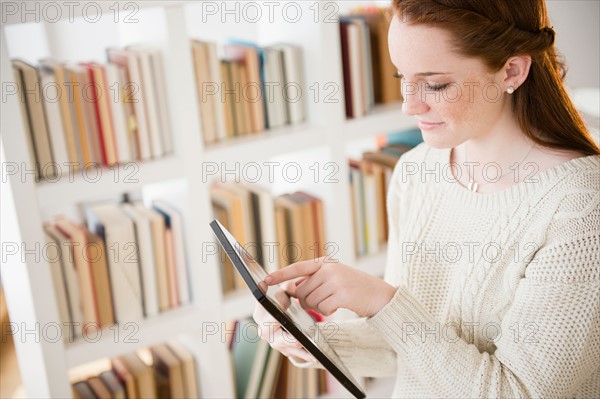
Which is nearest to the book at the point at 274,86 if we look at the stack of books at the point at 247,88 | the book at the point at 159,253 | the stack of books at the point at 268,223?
the stack of books at the point at 247,88

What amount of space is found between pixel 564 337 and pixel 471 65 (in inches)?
18.2

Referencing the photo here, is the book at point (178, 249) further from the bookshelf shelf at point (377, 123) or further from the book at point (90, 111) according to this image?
the bookshelf shelf at point (377, 123)

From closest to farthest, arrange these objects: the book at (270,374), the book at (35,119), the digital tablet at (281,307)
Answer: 1. the digital tablet at (281,307)
2. the book at (35,119)
3. the book at (270,374)

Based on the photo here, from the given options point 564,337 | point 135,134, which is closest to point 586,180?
point 564,337

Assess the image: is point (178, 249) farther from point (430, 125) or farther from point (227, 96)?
point (430, 125)

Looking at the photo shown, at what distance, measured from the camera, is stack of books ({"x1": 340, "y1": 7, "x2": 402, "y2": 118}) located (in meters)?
2.16

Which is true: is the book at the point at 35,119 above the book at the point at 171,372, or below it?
above

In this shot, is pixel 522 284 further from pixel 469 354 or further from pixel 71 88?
pixel 71 88

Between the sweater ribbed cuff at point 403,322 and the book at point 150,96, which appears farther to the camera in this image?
the book at point 150,96

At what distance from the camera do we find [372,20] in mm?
2221

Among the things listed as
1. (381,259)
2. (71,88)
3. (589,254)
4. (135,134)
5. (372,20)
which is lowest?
(381,259)

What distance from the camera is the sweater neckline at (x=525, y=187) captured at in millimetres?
1210

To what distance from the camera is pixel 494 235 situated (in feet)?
4.22

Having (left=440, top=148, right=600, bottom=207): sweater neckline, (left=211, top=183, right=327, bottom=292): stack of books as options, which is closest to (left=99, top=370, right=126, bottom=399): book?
(left=211, top=183, right=327, bottom=292): stack of books
